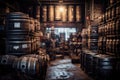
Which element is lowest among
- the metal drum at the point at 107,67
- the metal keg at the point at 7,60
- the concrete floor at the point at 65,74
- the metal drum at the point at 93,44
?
the concrete floor at the point at 65,74

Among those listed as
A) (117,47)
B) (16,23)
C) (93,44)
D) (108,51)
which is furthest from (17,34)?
(93,44)

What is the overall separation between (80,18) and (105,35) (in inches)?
420

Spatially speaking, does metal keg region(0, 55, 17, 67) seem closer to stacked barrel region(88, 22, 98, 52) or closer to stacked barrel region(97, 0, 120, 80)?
stacked barrel region(97, 0, 120, 80)

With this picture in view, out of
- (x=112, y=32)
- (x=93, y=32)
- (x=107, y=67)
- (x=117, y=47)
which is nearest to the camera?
(x=107, y=67)

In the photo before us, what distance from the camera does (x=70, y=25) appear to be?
66.3 ft

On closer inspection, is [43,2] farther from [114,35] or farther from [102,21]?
[114,35]

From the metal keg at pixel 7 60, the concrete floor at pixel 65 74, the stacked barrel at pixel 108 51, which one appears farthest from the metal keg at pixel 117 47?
the metal keg at pixel 7 60

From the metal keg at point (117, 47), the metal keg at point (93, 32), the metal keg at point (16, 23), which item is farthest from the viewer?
the metal keg at point (93, 32)

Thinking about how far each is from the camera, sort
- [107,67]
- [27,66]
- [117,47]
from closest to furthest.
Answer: [27,66] → [107,67] → [117,47]

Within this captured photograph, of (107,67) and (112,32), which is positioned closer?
(107,67)

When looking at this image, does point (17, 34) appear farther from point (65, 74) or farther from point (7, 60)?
point (65, 74)

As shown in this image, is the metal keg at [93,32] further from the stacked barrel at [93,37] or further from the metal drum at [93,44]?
the metal drum at [93,44]

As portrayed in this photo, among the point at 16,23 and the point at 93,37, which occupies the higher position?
the point at 16,23

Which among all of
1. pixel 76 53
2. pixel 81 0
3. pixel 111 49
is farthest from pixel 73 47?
pixel 111 49
